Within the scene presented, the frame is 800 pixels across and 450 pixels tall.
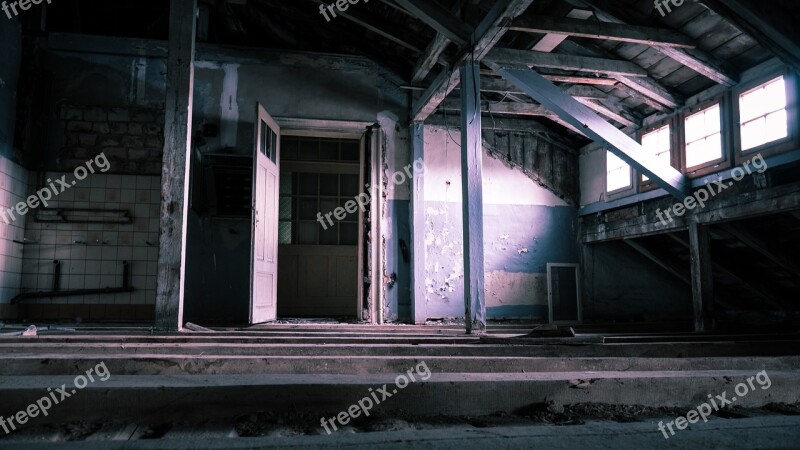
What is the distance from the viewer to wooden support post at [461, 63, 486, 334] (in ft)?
15.1

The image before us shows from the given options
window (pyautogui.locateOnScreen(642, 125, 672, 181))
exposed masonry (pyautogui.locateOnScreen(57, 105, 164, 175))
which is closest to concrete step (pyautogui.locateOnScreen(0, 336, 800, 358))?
window (pyautogui.locateOnScreen(642, 125, 672, 181))

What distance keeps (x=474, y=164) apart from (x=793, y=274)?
3.53 meters

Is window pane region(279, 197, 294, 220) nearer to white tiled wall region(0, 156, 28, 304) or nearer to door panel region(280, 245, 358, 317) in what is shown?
door panel region(280, 245, 358, 317)

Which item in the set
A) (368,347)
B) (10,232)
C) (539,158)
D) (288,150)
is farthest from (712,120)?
(10,232)

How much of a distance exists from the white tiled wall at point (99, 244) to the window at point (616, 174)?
5.38 metres

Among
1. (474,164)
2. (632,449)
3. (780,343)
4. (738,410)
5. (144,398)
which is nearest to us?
(632,449)

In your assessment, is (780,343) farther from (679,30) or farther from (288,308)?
(288,308)

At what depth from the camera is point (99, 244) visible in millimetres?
6262

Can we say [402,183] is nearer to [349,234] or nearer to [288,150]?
[349,234]

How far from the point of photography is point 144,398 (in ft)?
5.91

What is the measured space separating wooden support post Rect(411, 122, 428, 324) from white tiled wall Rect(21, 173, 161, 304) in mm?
2952

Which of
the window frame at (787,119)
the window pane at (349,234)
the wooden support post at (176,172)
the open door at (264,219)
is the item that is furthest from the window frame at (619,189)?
the wooden support post at (176,172)

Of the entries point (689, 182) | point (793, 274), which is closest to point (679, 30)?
point (689, 182)

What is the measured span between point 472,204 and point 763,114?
2.63 metres
